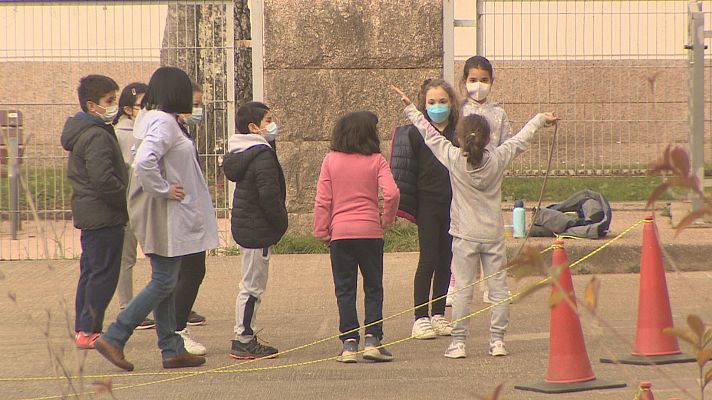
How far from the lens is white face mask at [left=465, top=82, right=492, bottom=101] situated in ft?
23.9

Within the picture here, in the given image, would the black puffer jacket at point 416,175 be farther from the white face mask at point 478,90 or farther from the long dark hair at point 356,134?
the long dark hair at point 356,134

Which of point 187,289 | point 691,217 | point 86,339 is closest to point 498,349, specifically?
point 187,289

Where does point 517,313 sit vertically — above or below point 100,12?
below

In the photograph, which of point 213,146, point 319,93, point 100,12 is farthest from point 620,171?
point 100,12

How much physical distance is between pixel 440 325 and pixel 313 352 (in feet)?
2.71

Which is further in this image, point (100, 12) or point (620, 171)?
point (620, 171)

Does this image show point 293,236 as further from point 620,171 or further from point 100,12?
point 620,171

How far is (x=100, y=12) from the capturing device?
10844 millimetres

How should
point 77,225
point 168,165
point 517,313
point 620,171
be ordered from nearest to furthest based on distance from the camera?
point 168,165
point 77,225
point 517,313
point 620,171

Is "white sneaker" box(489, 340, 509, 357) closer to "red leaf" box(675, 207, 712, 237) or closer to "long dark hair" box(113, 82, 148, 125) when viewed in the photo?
"long dark hair" box(113, 82, 148, 125)

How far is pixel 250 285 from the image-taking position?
6.65 m

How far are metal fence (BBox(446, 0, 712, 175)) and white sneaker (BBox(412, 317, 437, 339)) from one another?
12.8 feet

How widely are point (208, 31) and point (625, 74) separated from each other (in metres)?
3.86

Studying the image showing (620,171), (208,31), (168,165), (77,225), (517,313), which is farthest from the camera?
(620,171)
